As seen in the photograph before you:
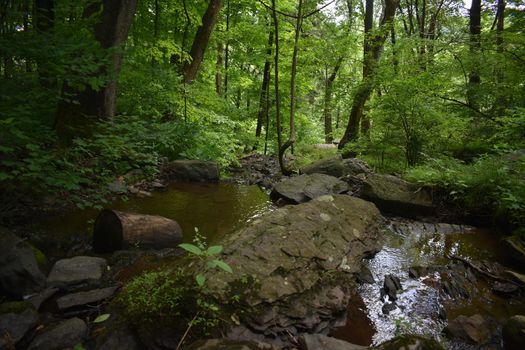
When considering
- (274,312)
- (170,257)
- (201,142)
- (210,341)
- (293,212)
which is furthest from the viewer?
(201,142)

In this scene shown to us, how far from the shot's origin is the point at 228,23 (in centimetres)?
1503

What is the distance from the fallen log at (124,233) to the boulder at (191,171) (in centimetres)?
406

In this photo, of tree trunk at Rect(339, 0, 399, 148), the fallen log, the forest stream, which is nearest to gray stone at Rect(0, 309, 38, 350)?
the forest stream

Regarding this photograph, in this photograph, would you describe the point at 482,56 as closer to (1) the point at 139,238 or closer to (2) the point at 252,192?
(2) the point at 252,192

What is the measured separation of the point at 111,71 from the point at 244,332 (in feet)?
10.8

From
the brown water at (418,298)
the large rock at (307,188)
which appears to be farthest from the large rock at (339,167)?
the brown water at (418,298)

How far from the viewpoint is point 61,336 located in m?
2.44

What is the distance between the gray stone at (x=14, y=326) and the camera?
2.33 m

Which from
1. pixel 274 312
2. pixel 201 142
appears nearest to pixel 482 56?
pixel 201 142

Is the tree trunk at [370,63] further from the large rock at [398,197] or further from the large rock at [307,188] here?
the large rock at [398,197]

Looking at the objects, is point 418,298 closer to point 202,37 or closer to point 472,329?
point 472,329

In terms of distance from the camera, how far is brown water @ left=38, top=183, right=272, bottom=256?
4.44 m

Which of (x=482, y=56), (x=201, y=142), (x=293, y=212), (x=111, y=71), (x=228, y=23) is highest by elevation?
(x=228, y=23)

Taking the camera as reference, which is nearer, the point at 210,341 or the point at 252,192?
the point at 210,341
